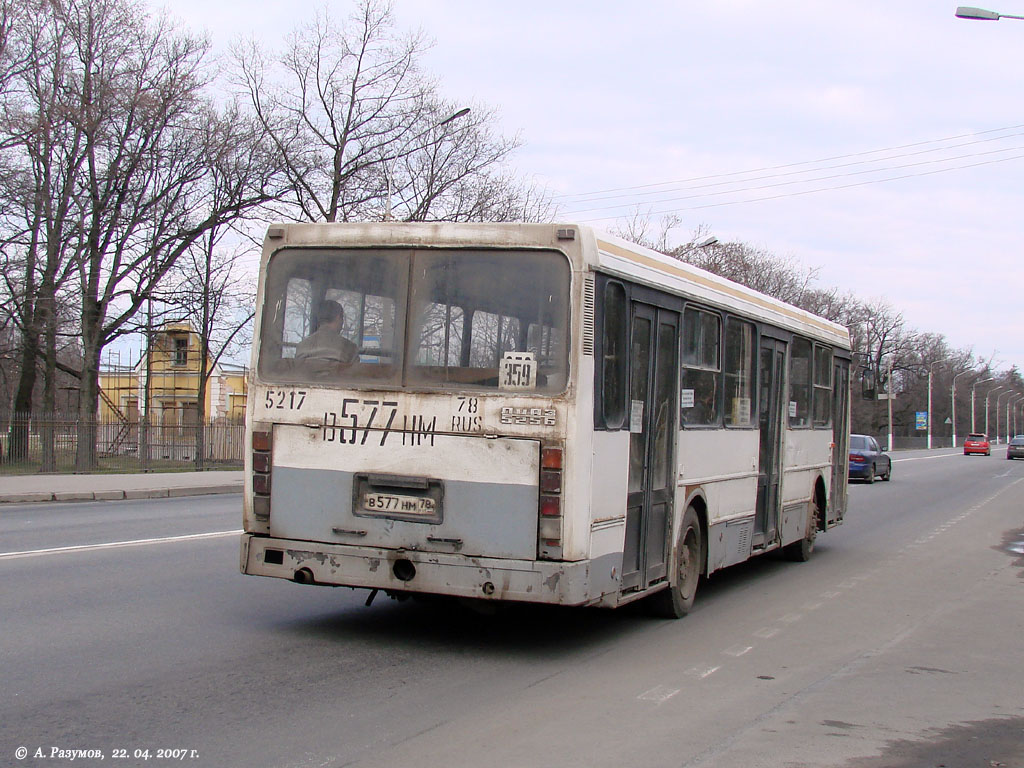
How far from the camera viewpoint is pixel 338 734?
5516 mm

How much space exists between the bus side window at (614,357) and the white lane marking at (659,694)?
177 centimetres

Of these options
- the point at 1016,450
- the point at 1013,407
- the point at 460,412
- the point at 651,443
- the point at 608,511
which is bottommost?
the point at 1016,450

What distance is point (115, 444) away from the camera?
31.5 metres

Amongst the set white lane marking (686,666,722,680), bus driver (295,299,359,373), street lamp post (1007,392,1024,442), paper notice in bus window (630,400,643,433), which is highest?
street lamp post (1007,392,1024,442)

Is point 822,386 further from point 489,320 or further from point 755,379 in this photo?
point 489,320

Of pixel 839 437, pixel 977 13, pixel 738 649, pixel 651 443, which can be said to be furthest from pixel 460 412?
pixel 977 13

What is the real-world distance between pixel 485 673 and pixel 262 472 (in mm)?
2144

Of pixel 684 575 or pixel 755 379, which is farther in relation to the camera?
pixel 755 379

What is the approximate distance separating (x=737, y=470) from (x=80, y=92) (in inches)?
1106

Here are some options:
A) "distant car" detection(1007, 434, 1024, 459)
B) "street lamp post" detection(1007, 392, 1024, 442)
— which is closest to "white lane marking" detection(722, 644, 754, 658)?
"distant car" detection(1007, 434, 1024, 459)

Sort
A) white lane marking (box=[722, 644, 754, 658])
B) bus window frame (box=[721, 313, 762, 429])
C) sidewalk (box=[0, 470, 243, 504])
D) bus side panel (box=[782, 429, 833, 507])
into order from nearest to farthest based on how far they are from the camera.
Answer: white lane marking (box=[722, 644, 754, 658]) → bus window frame (box=[721, 313, 762, 429]) → bus side panel (box=[782, 429, 833, 507]) → sidewalk (box=[0, 470, 243, 504])

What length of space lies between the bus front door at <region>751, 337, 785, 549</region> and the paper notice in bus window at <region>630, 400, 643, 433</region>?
343cm

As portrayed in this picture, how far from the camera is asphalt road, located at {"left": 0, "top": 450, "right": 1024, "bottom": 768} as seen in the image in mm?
5449

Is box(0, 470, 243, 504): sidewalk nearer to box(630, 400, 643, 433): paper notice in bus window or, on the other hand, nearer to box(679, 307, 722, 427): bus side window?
box(679, 307, 722, 427): bus side window
